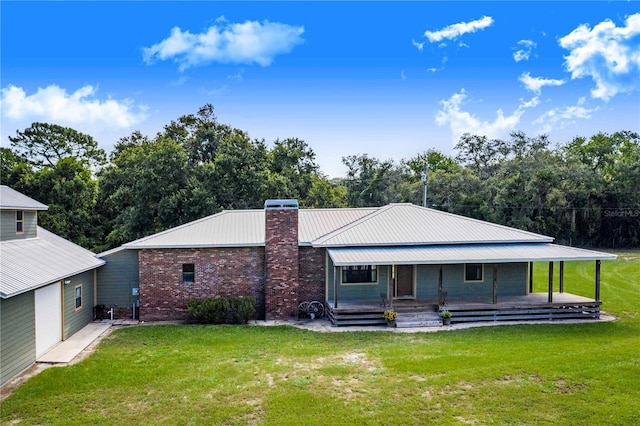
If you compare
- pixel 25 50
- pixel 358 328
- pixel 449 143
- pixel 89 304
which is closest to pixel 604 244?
pixel 449 143

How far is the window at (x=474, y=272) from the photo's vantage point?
15828 millimetres

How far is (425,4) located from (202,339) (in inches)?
632

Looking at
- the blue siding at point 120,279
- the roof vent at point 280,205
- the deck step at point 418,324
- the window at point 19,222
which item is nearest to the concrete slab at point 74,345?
the blue siding at point 120,279

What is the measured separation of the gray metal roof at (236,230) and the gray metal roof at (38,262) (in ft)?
4.30

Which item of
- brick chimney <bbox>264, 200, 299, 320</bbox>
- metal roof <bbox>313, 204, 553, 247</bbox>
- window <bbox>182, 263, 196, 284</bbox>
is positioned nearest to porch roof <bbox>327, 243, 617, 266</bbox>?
metal roof <bbox>313, 204, 553, 247</bbox>

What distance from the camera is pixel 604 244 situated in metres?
39.3

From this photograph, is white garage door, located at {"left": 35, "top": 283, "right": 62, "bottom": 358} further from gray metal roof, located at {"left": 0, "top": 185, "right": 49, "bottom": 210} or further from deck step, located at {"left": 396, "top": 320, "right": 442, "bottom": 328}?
deck step, located at {"left": 396, "top": 320, "right": 442, "bottom": 328}

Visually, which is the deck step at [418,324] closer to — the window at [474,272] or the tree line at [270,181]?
the window at [474,272]

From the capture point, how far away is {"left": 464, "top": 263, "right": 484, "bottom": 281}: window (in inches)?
623

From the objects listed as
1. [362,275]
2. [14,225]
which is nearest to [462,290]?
[362,275]

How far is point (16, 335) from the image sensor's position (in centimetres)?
938

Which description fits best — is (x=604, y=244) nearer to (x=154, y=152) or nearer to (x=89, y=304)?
(x=154, y=152)

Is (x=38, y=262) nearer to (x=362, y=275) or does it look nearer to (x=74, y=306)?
(x=74, y=306)

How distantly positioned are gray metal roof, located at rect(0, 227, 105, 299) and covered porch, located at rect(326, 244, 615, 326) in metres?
8.05
